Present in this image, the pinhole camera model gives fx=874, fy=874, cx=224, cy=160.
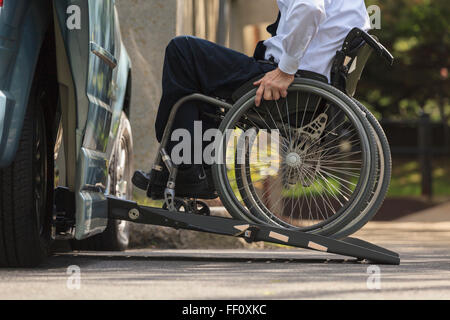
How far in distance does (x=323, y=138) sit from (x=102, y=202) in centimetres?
105

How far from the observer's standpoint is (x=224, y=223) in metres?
3.96

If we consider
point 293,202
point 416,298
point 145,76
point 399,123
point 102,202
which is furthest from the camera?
point 399,123

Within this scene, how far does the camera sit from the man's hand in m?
3.89

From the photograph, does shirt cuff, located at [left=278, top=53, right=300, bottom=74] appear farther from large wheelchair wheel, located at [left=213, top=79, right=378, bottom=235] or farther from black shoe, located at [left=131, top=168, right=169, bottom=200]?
black shoe, located at [left=131, top=168, right=169, bottom=200]

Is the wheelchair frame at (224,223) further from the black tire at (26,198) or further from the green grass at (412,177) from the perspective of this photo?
the green grass at (412,177)

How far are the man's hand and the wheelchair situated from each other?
4cm

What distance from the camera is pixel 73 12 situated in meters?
3.58

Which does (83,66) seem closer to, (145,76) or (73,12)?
(73,12)

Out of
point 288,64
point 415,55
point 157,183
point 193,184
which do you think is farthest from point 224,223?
point 415,55

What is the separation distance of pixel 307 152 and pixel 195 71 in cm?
64

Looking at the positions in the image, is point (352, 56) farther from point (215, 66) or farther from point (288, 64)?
point (215, 66)

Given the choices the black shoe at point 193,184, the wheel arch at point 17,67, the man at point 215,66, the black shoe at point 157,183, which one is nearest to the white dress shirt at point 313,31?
the man at point 215,66

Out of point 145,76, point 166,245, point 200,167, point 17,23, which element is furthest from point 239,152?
point 145,76

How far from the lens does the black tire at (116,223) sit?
4.66 m
